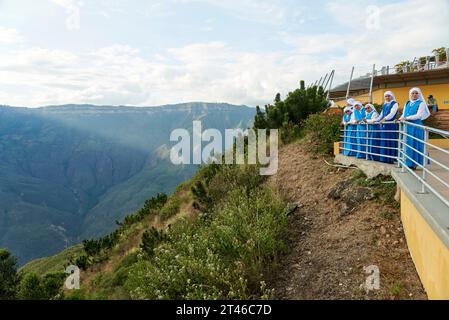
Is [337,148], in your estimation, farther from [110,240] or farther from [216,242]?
[110,240]

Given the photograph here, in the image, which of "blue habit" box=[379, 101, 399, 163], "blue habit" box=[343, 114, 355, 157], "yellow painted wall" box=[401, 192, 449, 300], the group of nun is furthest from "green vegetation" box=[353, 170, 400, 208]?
"blue habit" box=[343, 114, 355, 157]

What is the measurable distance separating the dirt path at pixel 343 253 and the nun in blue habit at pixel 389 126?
49.8 inches

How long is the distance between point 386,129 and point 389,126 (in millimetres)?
93

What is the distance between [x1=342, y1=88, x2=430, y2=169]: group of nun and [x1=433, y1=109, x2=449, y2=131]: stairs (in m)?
6.38

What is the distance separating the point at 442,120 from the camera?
1548cm

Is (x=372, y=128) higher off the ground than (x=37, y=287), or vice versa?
(x=372, y=128)

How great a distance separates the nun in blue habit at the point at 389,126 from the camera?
8.15 metres

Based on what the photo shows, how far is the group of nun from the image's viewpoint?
714 cm

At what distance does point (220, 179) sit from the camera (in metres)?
12.9

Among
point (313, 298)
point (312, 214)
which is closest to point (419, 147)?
point (312, 214)

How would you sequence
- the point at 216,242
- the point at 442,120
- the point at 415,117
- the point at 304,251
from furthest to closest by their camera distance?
the point at 442,120
the point at 415,117
the point at 216,242
the point at 304,251

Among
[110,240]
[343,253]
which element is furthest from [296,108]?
[343,253]
